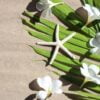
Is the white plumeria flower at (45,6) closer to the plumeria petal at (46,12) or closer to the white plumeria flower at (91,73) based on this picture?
the plumeria petal at (46,12)

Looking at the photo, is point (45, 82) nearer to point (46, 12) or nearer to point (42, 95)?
point (42, 95)

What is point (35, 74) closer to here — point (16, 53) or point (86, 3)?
point (16, 53)

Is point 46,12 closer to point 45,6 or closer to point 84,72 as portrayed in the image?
point 45,6

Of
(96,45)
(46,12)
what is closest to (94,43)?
(96,45)

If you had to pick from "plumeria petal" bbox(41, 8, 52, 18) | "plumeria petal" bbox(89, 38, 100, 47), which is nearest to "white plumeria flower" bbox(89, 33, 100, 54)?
"plumeria petal" bbox(89, 38, 100, 47)

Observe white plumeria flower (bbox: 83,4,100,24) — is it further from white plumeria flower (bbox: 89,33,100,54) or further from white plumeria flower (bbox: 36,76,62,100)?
white plumeria flower (bbox: 36,76,62,100)

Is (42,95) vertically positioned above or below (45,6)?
below

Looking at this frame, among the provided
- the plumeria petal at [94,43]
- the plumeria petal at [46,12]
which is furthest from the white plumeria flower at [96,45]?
the plumeria petal at [46,12]
